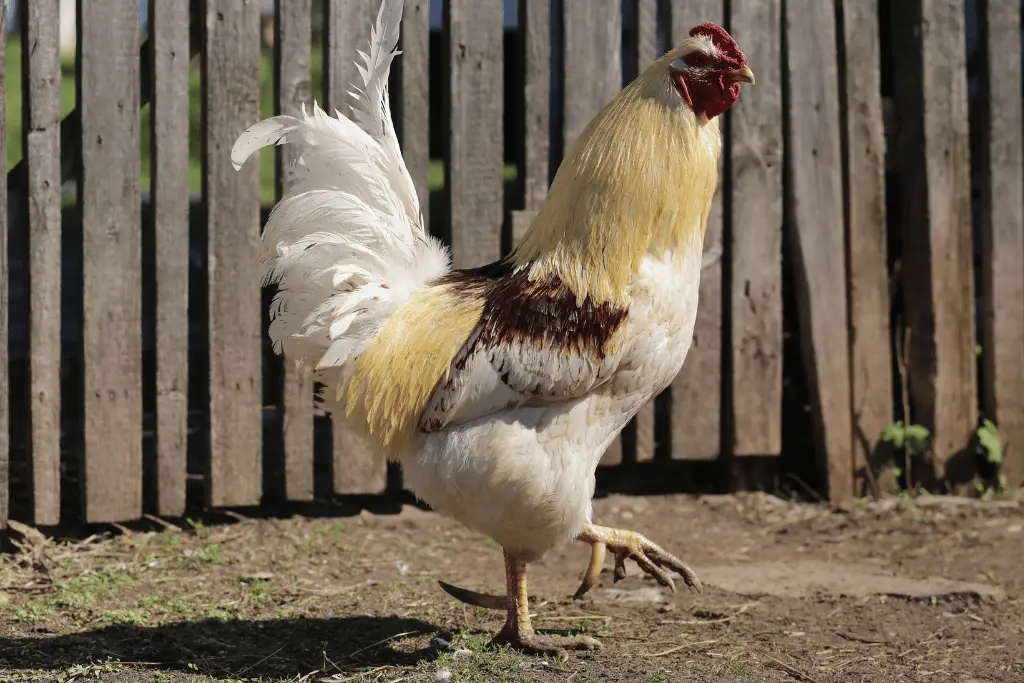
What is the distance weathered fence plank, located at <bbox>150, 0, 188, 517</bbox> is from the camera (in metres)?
5.07

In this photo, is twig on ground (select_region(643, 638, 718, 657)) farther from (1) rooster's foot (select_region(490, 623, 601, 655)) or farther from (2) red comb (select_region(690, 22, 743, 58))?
(2) red comb (select_region(690, 22, 743, 58))

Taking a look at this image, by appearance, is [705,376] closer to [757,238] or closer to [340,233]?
[757,238]

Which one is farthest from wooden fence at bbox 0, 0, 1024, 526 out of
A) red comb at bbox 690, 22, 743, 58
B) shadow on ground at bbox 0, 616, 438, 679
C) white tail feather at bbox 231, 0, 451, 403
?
red comb at bbox 690, 22, 743, 58

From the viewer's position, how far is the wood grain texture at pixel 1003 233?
6.12 metres

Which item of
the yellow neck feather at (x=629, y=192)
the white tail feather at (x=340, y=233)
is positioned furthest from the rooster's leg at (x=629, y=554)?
the white tail feather at (x=340, y=233)

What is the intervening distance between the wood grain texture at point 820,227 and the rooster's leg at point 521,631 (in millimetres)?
2542

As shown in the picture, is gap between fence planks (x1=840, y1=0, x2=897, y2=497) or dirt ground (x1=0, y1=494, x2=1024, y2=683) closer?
dirt ground (x1=0, y1=494, x2=1024, y2=683)

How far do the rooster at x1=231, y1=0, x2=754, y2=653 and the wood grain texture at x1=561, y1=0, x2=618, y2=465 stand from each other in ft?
5.24

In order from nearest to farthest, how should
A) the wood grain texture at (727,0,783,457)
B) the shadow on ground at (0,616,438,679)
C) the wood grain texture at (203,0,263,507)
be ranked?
the shadow on ground at (0,616,438,679) < the wood grain texture at (203,0,263,507) < the wood grain texture at (727,0,783,457)

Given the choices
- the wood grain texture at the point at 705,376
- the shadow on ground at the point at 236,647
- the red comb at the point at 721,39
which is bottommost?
the shadow on ground at the point at 236,647

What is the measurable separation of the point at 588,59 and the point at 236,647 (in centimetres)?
329

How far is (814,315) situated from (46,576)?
13.4 ft

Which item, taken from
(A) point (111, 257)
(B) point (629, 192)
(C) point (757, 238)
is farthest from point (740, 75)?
(A) point (111, 257)

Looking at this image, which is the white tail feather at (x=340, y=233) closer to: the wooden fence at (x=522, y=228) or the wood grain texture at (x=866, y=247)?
the wooden fence at (x=522, y=228)
